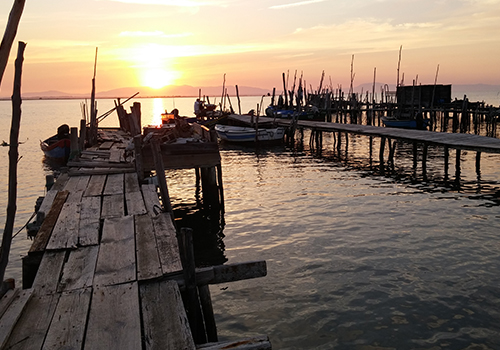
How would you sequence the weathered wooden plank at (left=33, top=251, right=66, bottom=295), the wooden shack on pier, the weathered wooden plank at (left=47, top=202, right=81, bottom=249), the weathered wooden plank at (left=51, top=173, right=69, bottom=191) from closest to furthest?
the weathered wooden plank at (left=33, top=251, right=66, bottom=295), the weathered wooden plank at (left=47, top=202, right=81, bottom=249), the weathered wooden plank at (left=51, top=173, right=69, bottom=191), the wooden shack on pier

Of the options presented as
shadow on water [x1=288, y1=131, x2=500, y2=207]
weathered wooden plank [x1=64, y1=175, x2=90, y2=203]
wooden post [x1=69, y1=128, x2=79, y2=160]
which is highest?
wooden post [x1=69, y1=128, x2=79, y2=160]

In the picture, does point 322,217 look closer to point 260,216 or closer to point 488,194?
point 260,216

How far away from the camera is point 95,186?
36.1 ft

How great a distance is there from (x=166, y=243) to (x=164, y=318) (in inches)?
84.7

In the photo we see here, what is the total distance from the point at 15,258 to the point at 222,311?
610cm

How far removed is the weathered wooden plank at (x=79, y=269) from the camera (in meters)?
5.37

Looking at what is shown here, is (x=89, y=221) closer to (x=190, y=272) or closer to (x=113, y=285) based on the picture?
(x=113, y=285)

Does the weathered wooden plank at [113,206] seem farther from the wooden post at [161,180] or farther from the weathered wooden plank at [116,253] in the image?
the wooden post at [161,180]

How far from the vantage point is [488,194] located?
17359mm

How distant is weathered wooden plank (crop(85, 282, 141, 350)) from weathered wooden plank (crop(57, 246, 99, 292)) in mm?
313

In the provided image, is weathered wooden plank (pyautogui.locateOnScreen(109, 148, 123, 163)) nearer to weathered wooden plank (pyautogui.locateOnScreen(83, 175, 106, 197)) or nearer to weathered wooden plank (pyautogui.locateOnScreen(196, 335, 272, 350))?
weathered wooden plank (pyautogui.locateOnScreen(83, 175, 106, 197))

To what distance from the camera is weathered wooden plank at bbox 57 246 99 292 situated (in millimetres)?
5367

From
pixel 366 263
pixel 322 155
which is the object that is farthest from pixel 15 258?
pixel 322 155

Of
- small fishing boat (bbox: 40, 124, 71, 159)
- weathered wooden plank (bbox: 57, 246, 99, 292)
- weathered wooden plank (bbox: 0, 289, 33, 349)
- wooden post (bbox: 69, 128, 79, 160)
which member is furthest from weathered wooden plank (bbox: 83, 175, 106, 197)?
small fishing boat (bbox: 40, 124, 71, 159)
